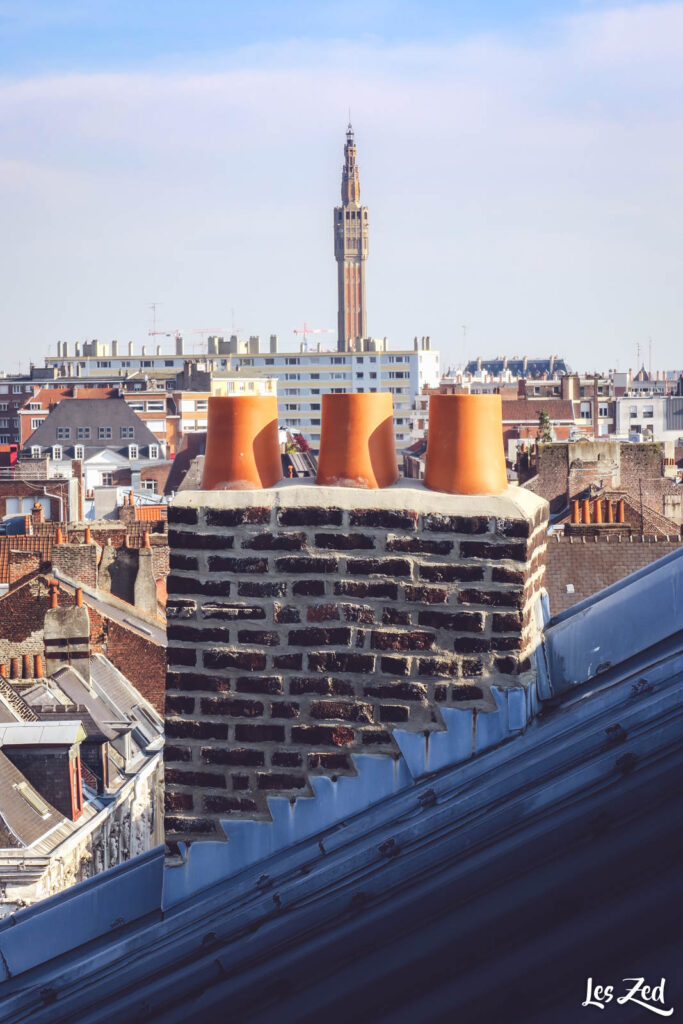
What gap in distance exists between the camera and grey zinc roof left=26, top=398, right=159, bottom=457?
9550 centimetres

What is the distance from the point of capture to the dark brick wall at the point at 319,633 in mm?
4598

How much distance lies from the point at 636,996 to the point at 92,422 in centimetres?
9564

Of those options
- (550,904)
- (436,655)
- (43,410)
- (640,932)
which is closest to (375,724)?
(436,655)

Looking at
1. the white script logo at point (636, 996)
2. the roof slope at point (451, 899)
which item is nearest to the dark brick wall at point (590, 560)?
the roof slope at point (451, 899)

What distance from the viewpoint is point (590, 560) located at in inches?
901

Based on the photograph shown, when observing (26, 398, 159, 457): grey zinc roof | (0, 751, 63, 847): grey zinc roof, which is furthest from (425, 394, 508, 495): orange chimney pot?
(26, 398, 159, 457): grey zinc roof

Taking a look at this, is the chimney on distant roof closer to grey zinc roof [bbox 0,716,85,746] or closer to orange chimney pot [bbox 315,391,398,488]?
grey zinc roof [bbox 0,716,85,746]

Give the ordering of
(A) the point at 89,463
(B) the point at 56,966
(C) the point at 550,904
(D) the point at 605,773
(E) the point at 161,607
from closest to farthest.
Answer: (C) the point at 550,904
(D) the point at 605,773
(B) the point at 56,966
(E) the point at 161,607
(A) the point at 89,463

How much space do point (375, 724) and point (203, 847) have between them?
71cm

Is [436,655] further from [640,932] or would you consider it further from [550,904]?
[640,932]

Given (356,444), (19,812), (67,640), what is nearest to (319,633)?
(356,444)

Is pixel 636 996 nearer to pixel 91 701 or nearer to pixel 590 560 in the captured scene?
pixel 91 701

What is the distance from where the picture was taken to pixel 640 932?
117 inches

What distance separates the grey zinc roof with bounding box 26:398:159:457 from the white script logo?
92.7 metres
